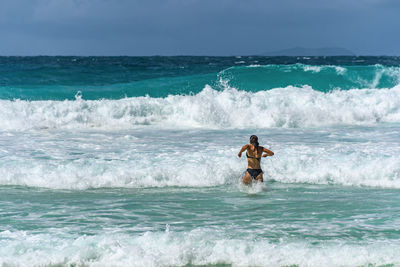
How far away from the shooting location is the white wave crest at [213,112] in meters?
17.2

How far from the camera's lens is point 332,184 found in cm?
978

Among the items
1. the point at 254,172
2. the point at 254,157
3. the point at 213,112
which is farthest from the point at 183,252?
the point at 213,112

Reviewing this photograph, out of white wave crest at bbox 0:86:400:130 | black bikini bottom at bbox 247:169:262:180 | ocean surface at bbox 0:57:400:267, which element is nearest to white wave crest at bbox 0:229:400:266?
ocean surface at bbox 0:57:400:267

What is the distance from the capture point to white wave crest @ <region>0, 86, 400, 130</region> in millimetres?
17203

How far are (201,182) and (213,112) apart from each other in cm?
814

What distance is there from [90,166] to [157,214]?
10.3ft

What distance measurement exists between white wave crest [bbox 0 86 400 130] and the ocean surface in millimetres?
57

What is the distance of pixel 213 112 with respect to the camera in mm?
17750

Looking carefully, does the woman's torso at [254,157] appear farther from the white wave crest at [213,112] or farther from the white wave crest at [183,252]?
the white wave crest at [213,112]

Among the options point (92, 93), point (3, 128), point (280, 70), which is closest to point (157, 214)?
point (3, 128)

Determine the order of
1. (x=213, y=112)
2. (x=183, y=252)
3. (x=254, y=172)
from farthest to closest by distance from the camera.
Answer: (x=213, y=112), (x=254, y=172), (x=183, y=252)

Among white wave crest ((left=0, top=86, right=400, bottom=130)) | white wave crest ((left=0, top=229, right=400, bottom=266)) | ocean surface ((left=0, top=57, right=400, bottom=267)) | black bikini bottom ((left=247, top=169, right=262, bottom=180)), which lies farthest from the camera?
white wave crest ((left=0, top=86, right=400, bottom=130))

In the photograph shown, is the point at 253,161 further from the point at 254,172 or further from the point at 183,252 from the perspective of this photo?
the point at 183,252

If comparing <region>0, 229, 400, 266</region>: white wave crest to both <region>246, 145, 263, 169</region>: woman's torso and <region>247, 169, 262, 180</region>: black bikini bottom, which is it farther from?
<region>246, 145, 263, 169</region>: woman's torso
